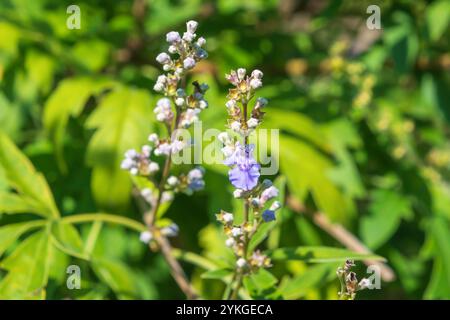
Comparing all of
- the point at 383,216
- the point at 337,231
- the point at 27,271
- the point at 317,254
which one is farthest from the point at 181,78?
the point at 383,216

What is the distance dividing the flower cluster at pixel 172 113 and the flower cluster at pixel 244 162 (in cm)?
11

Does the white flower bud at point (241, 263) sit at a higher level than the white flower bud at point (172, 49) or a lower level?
lower

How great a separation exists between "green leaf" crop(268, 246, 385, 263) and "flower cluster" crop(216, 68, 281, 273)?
158mm

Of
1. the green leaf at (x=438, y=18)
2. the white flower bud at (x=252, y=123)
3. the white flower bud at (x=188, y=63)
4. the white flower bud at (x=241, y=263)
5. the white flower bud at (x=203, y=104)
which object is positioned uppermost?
the green leaf at (x=438, y=18)

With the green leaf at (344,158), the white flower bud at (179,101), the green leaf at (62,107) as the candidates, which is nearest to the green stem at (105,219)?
the green leaf at (62,107)

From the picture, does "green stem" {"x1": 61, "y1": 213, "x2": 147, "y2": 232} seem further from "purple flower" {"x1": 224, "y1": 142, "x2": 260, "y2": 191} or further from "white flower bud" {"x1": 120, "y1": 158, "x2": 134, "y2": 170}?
"purple flower" {"x1": 224, "y1": 142, "x2": 260, "y2": 191}

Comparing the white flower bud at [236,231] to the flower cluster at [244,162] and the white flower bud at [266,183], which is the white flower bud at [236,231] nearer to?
the flower cluster at [244,162]

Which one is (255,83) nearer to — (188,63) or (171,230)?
(188,63)

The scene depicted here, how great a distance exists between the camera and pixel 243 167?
1.20 m

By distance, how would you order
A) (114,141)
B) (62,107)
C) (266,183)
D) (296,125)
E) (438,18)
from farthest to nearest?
1. (438,18)
2. (296,125)
3. (62,107)
4. (114,141)
5. (266,183)

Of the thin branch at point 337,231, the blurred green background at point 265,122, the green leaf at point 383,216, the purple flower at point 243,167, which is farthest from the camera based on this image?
the green leaf at point 383,216

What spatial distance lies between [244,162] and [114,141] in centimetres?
88

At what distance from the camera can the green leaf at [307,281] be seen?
1561 mm

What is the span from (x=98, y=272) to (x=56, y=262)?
0.79 feet
